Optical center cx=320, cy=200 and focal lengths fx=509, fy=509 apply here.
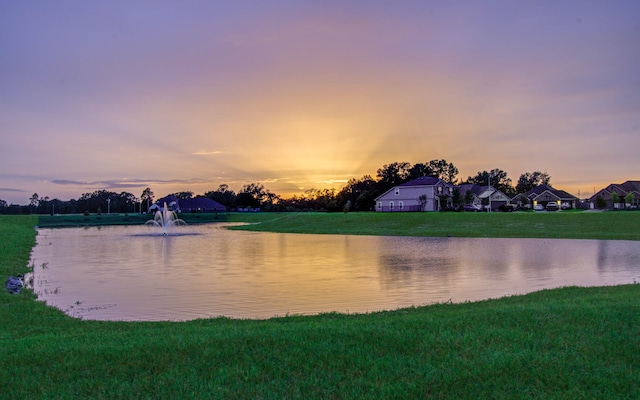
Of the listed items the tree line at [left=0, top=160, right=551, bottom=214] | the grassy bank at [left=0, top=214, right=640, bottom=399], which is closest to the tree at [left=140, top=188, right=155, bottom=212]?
the tree line at [left=0, top=160, right=551, bottom=214]

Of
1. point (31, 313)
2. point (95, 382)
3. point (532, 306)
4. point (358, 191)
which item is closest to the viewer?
point (95, 382)

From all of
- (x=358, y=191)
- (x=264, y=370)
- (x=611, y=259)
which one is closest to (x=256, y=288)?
(x=264, y=370)

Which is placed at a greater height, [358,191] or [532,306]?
[358,191]

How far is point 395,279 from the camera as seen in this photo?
19.3 meters

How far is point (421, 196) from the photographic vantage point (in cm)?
9138

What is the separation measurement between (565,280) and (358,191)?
3846 inches

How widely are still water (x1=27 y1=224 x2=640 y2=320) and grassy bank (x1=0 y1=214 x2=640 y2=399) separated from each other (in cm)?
470

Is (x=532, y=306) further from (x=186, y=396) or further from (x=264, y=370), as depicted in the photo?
(x=186, y=396)

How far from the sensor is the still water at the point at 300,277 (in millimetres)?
14398

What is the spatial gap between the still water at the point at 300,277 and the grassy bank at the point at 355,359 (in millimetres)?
4704

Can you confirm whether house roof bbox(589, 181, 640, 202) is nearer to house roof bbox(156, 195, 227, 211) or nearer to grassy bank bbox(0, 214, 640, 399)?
house roof bbox(156, 195, 227, 211)

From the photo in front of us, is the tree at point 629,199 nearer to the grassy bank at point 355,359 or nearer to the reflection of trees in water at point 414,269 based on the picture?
the reflection of trees in water at point 414,269

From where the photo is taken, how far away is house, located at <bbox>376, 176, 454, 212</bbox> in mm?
91125

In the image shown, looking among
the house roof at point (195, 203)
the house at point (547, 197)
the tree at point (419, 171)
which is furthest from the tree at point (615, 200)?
the house roof at point (195, 203)
